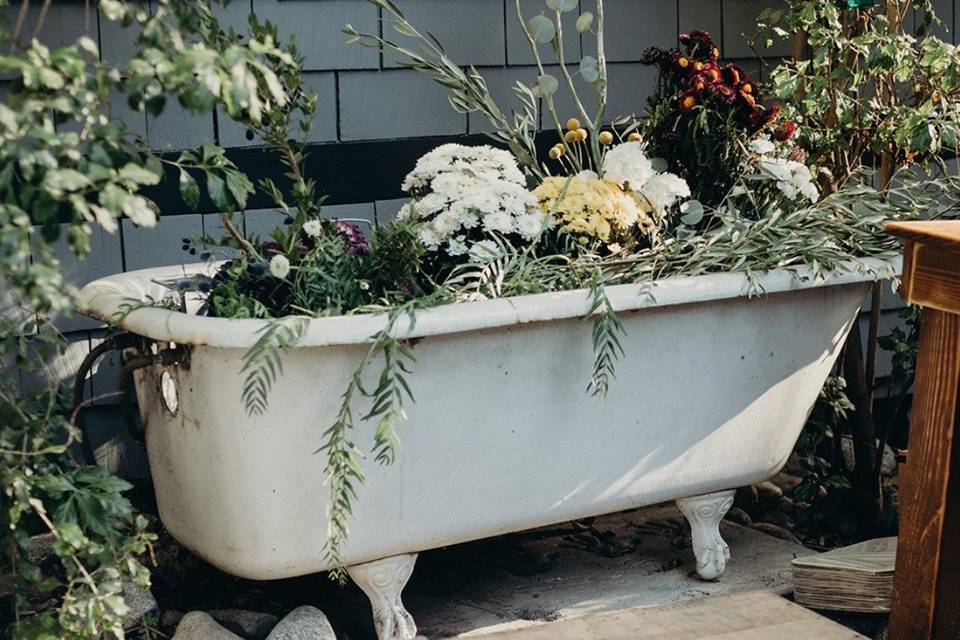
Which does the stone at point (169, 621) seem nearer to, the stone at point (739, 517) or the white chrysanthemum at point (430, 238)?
the white chrysanthemum at point (430, 238)

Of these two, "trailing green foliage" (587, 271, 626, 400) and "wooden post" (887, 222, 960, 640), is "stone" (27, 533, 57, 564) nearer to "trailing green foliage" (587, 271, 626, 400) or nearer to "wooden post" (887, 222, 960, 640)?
"trailing green foliage" (587, 271, 626, 400)

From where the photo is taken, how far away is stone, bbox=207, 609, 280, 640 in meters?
2.58

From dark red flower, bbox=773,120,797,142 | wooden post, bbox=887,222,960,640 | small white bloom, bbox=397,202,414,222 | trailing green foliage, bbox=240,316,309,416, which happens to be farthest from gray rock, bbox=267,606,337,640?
dark red flower, bbox=773,120,797,142

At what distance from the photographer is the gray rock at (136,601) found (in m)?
2.54

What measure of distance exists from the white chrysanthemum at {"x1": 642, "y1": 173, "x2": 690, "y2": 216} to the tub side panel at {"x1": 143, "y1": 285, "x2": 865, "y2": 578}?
275 mm

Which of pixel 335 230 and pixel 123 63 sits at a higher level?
pixel 123 63

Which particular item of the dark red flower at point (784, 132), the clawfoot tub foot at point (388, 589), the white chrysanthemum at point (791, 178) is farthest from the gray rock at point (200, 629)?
the dark red flower at point (784, 132)

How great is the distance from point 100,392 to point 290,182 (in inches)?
28.2

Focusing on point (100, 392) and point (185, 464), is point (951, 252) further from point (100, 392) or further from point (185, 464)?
point (100, 392)

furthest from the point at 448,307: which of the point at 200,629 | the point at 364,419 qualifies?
the point at 200,629

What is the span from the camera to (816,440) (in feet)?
10.7

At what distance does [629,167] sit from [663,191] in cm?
9

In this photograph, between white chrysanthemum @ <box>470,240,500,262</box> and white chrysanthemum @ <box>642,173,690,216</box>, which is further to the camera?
white chrysanthemum @ <box>642,173,690,216</box>

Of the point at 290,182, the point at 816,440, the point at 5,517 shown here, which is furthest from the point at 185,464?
the point at 816,440
